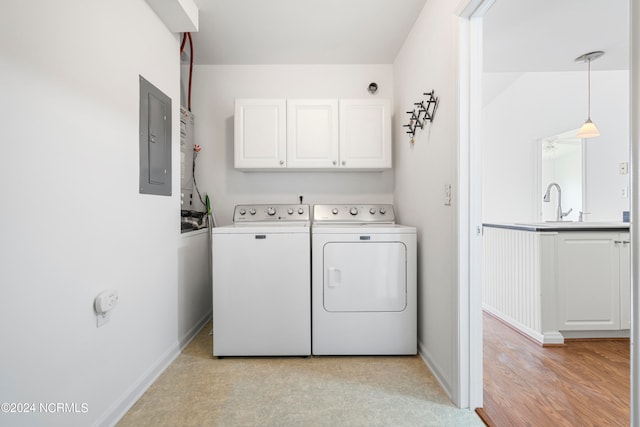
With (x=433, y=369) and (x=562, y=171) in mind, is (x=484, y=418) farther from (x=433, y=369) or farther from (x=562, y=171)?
(x=562, y=171)

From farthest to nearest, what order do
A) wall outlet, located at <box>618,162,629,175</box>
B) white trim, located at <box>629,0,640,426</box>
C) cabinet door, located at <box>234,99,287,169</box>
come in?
wall outlet, located at <box>618,162,629,175</box>
cabinet door, located at <box>234,99,287,169</box>
white trim, located at <box>629,0,640,426</box>

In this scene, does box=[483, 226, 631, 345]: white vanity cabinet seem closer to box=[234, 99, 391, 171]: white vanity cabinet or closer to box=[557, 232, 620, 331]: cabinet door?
box=[557, 232, 620, 331]: cabinet door

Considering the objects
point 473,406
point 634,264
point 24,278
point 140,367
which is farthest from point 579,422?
point 24,278

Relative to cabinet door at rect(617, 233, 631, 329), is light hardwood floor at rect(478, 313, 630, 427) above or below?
below

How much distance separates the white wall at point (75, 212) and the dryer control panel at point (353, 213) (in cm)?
135

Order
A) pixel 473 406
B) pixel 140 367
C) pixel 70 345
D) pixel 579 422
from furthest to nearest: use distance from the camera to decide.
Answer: pixel 140 367 → pixel 473 406 → pixel 579 422 → pixel 70 345

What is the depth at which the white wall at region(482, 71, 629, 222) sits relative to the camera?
3727 millimetres

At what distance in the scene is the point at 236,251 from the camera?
2.10m

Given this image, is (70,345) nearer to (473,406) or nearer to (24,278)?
(24,278)

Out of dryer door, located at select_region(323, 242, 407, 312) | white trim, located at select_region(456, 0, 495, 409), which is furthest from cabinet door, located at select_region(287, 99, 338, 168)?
white trim, located at select_region(456, 0, 495, 409)

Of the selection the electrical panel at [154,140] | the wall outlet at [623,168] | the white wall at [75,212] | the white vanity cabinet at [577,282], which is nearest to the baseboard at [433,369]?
the white vanity cabinet at [577,282]

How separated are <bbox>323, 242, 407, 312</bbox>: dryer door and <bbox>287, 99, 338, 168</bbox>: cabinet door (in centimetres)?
87

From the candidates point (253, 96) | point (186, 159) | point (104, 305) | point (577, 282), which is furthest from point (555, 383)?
point (253, 96)

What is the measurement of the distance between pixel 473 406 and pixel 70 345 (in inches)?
71.9
